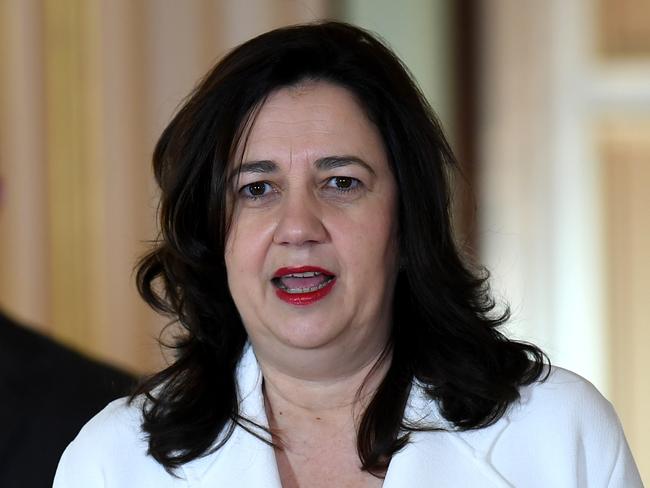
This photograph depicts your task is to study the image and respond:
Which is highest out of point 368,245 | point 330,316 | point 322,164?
point 322,164

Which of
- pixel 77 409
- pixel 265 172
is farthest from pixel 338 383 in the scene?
pixel 77 409

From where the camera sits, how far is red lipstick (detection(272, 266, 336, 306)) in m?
2.19

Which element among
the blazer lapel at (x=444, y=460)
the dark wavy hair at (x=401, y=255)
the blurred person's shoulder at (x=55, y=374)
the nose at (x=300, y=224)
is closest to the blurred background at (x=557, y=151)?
the blurred person's shoulder at (x=55, y=374)

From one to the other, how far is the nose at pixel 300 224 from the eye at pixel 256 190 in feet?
0.19

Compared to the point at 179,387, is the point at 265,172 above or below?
above

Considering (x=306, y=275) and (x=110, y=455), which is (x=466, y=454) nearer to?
(x=306, y=275)

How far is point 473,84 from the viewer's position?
515cm

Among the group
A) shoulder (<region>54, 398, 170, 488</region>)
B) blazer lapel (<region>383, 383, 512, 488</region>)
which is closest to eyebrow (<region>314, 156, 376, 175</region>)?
blazer lapel (<region>383, 383, 512, 488</region>)

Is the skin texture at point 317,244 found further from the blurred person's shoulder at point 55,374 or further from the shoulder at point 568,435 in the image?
the blurred person's shoulder at point 55,374

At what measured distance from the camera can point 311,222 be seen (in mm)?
2170

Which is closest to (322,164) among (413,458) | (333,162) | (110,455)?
(333,162)

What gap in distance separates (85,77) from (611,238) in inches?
85.4

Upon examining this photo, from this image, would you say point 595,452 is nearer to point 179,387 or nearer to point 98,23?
point 179,387

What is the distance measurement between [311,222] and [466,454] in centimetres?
48
